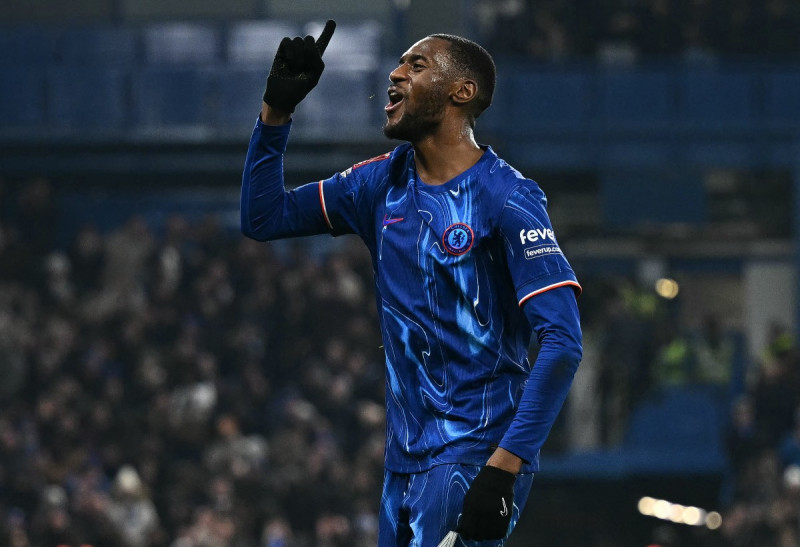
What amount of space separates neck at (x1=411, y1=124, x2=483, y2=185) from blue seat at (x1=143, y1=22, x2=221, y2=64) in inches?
658

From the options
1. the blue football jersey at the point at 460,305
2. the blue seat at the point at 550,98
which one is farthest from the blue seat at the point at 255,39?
the blue football jersey at the point at 460,305

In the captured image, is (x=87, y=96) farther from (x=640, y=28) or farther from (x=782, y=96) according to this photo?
(x=782, y=96)

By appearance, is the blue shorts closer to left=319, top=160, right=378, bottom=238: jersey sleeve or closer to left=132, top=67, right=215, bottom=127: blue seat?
left=319, top=160, right=378, bottom=238: jersey sleeve

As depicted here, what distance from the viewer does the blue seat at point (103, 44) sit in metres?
20.1

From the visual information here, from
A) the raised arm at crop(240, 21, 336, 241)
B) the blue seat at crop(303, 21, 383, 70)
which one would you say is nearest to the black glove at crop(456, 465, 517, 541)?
the raised arm at crop(240, 21, 336, 241)

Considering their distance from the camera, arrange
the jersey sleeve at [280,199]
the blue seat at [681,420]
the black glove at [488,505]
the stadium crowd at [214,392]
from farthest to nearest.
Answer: the blue seat at [681,420] → the stadium crowd at [214,392] → the jersey sleeve at [280,199] → the black glove at [488,505]

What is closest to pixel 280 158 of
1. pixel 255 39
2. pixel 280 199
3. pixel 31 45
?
pixel 280 199

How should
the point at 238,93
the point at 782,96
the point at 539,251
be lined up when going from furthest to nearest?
the point at 782,96 → the point at 238,93 → the point at 539,251

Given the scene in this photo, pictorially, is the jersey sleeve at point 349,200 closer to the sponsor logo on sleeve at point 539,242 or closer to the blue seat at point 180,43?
the sponsor logo on sleeve at point 539,242

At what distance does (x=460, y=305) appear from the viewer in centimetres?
367

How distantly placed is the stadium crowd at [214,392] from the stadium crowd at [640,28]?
450 cm

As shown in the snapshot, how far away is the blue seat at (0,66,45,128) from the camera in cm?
1934

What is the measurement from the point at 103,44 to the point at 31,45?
980 millimetres

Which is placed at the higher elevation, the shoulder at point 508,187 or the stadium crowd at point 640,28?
the stadium crowd at point 640,28
